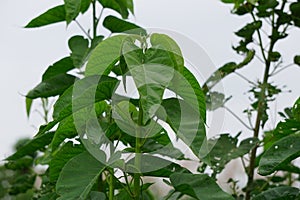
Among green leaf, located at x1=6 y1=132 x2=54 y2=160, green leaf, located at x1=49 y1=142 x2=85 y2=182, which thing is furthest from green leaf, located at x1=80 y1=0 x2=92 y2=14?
green leaf, located at x1=49 y1=142 x2=85 y2=182

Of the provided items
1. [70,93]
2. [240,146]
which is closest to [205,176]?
[70,93]

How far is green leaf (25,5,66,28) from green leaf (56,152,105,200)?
16.5 inches

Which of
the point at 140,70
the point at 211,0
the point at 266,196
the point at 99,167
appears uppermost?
the point at 211,0

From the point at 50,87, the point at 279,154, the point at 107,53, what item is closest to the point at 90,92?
the point at 107,53

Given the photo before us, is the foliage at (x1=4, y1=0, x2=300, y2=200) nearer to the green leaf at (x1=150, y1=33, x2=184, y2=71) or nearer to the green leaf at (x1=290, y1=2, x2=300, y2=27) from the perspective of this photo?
the green leaf at (x1=150, y1=33, x2=184, y2=71)

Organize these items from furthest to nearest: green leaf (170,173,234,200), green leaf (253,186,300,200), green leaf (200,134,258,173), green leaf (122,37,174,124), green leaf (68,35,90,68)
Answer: green leaf (200,134,258,173) < green leaf (68,35,90,68) < green leaf (253,186,300,200) < green leaf (170,173,234,200) < green leaf (122,37,174,124)

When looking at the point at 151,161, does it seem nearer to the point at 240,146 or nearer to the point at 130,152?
the point at 130,152

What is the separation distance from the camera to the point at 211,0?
1504mm

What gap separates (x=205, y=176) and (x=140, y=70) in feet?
0.60

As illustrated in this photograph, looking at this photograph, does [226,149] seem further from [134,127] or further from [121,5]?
[134,127]

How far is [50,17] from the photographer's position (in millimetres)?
1132

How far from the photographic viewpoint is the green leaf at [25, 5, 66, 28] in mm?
1116

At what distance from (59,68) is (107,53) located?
445 mm

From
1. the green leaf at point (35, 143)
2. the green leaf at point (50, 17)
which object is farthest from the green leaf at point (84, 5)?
the green leaf at point (35, 143)
